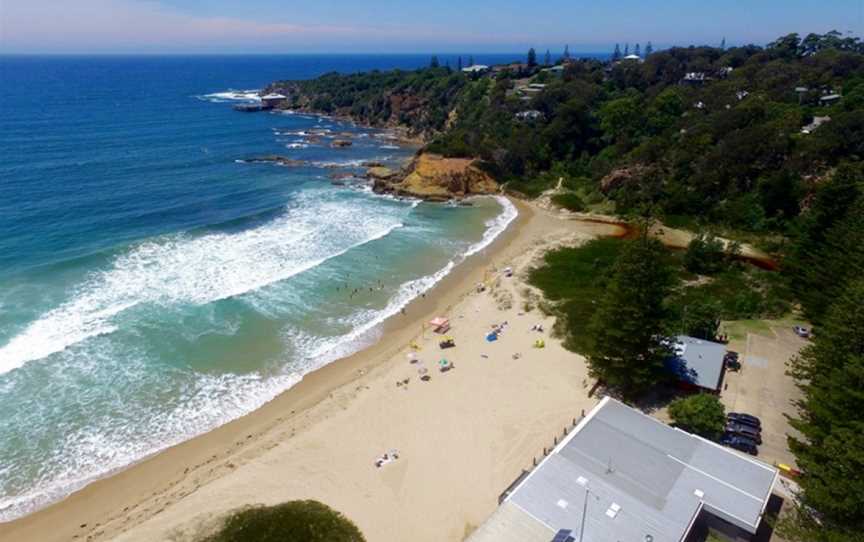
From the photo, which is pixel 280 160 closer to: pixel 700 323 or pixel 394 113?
pixel 394 113

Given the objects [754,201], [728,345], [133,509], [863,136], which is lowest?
[133,509]

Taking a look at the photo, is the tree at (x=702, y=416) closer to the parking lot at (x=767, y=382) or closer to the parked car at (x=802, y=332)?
the parking lot at (x=767, y=382)

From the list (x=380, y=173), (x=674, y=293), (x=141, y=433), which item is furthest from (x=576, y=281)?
(x=380, y=173)

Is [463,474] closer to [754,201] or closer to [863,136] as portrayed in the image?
[754,201]

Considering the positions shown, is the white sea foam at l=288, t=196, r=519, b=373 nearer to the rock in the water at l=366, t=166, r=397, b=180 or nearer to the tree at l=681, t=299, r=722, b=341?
Answer: the tree at l=681, t=299, r=722, b=341

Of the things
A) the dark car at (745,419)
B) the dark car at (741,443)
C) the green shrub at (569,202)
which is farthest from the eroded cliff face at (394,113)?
the dark car at (741,443)

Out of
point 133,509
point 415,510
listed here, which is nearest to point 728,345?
point 415,510

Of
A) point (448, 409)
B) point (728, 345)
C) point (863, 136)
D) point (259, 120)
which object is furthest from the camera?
point (259, 120)
